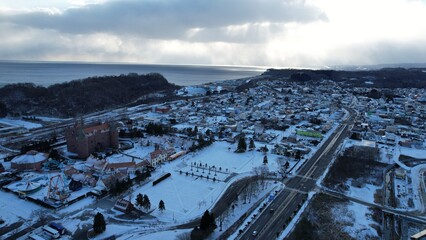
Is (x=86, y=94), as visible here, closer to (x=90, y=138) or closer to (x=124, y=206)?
(x=90, y=138)

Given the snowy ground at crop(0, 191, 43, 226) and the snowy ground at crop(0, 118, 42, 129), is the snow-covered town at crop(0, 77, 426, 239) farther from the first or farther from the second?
the snowy ground at crop(0, 118, 42, 129)

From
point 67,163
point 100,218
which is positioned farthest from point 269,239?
point 67,163

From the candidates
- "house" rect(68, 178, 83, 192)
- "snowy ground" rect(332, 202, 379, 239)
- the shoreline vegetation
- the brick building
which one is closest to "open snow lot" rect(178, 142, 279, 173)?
"snowy ground" rect(332, 202, 379, 239)

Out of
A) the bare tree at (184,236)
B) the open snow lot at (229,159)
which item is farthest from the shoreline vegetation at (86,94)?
the bare tree at (184,236)

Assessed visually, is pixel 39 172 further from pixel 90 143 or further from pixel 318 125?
pixel 318 125

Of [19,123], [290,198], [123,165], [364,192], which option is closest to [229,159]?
[290,198]

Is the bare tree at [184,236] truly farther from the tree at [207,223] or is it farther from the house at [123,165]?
the house at [123,165]
